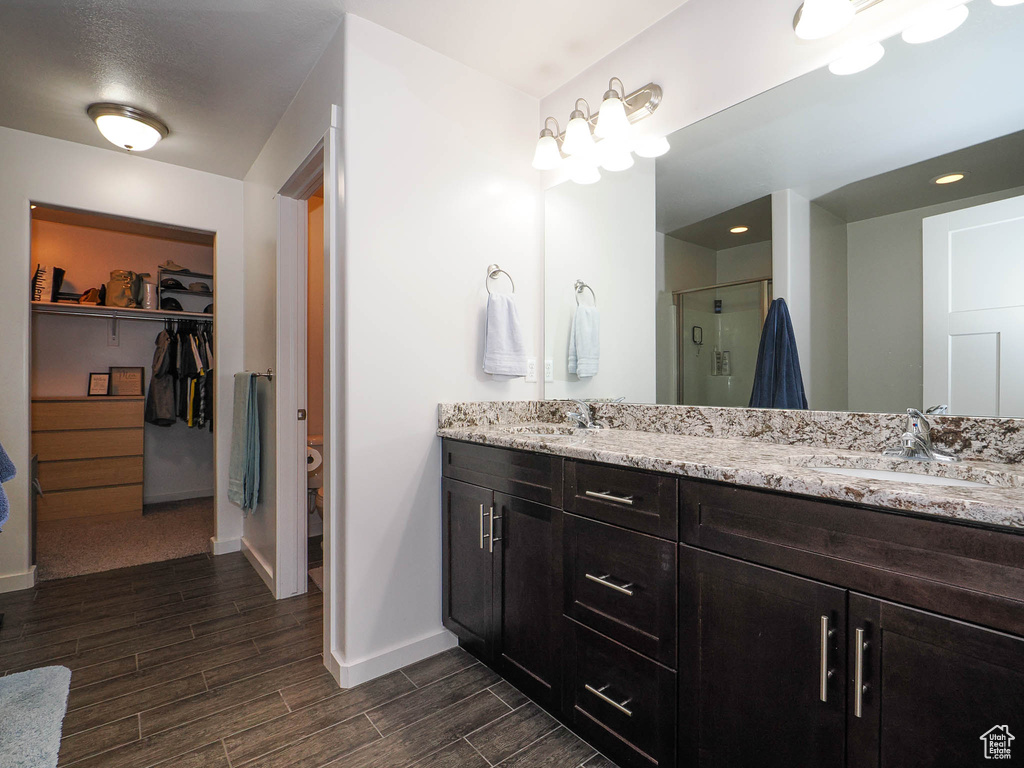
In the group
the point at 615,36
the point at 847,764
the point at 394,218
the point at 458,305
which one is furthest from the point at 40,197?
the point at 847,764

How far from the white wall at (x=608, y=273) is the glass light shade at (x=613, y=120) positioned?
16 centimetres

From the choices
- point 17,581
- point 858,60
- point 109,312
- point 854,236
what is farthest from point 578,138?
point 109,312

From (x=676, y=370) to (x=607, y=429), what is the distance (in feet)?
1.28

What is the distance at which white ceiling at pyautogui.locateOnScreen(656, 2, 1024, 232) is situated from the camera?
1.25 meters

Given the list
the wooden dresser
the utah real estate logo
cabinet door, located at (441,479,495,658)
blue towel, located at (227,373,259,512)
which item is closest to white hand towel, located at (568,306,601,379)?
cabinet door, located at (441,479,495,658)

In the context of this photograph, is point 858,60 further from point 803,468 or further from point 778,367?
point 803,468

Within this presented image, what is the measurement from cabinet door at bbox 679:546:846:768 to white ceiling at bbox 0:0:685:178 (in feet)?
6.28

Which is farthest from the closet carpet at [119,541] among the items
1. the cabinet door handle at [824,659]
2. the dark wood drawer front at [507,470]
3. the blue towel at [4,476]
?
the cabinet door handle at [824,659]

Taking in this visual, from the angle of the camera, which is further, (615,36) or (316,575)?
(316,575)

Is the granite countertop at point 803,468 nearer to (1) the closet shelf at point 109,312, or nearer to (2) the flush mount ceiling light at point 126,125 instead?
(2) the flush mount ceiling light at point 126,125

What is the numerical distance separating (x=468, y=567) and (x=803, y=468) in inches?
49.1

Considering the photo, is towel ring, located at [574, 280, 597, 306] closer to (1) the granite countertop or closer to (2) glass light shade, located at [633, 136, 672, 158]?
(2) glass light shade, located at [633, 136, 672, 158]

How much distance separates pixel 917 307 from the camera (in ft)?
4.64

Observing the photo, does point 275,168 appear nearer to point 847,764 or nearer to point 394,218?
point 394,218
